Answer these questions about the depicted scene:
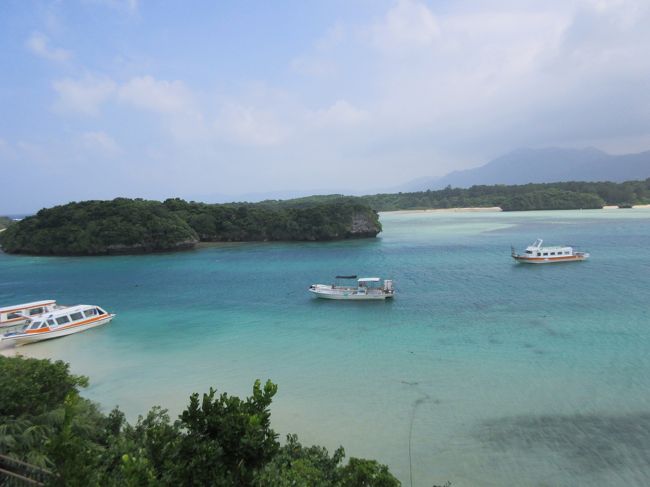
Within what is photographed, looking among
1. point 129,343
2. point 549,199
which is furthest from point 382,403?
point 549,199

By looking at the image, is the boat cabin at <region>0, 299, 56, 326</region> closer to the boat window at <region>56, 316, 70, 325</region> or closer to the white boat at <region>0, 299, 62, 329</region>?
the white boat at <region>0, 299, 62, 329</region>

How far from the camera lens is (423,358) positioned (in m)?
17.5

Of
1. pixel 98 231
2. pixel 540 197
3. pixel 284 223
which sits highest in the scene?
pixel 540 197

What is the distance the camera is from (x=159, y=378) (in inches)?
654

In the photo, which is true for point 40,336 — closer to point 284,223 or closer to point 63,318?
point 63,318

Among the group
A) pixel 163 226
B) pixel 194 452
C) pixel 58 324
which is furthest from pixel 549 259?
pixel 163 226

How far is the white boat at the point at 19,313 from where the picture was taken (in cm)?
2530

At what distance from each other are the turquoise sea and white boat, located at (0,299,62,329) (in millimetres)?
4151

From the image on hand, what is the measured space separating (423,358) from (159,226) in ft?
164

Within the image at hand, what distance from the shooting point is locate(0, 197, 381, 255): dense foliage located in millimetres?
57625

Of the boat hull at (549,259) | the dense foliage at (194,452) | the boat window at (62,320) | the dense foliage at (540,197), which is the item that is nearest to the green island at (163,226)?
the boat hull at (549,259)

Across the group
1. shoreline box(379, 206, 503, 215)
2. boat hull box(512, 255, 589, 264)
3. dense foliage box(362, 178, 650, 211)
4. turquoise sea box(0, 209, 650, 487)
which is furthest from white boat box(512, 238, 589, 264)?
shoreline box(379, 206, 503, 215)

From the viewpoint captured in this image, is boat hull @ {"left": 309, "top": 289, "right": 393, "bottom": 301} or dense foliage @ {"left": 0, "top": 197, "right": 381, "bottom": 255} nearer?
boat hull @ {"left": 309, "top": 289, "right": 393, "bottom": 301}

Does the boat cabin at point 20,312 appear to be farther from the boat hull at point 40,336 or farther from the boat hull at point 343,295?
the boat hull at point 343,295
